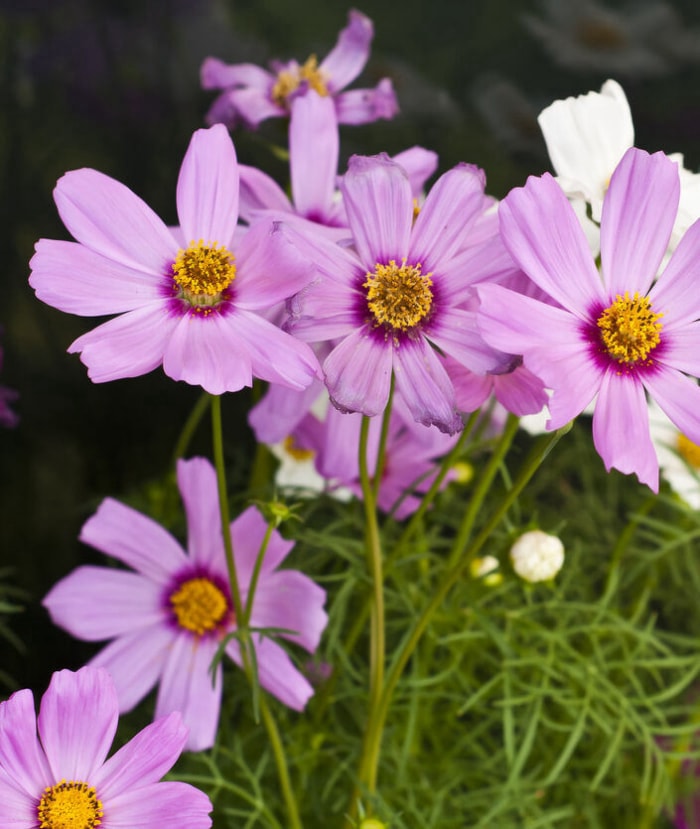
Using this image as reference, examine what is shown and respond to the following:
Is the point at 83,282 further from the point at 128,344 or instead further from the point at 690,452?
the point at 690,452

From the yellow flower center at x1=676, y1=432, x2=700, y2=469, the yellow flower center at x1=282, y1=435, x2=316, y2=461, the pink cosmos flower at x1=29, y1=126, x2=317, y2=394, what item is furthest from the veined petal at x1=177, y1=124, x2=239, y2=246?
the yellow flower center at x1=676, y1=432, x2=700, y2=469

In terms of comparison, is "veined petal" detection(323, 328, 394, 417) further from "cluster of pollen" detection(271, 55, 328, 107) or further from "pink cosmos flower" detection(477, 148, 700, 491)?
"cluster of pollen" detection(271, 55, 328, 107)

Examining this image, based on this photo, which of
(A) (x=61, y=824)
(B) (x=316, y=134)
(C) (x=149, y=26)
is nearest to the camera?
(A) (x=61, y=824)

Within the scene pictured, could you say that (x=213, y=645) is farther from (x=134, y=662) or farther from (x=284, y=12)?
(x=284, y=12)

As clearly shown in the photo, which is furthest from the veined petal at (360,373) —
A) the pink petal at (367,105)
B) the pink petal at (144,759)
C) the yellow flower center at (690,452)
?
the yellow flower center at (690,452)

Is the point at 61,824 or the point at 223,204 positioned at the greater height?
the point at 223,204

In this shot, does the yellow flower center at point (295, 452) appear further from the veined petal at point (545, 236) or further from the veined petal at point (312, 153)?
the veined petal at point (545, 236)

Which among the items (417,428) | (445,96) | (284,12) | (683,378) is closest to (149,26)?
(284,12)
